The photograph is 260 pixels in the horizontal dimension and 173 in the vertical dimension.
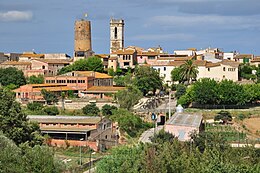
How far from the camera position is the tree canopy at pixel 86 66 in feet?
200

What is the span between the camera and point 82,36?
72312mm

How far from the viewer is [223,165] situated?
20.1 metres

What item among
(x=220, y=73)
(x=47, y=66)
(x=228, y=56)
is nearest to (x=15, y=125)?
(x=220, y=73)

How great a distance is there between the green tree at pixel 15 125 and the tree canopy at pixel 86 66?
27.7 meters

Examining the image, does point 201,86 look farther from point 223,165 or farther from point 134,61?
point 223,165

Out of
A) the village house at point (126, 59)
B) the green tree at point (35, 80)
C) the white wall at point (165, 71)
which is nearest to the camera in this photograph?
the green tree at point (35, 80)

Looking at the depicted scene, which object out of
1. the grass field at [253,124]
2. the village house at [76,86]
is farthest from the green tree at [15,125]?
the grass field at [253,124]

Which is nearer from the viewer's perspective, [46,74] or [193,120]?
[193,120]

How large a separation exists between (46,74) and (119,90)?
50.4 ft

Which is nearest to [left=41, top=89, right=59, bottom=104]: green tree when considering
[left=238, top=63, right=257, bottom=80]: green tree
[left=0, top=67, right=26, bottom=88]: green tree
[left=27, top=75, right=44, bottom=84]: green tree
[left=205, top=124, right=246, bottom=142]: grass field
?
[left=0, top=67, right=26, bottom=88]: green tree

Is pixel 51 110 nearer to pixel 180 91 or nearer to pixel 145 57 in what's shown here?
pixel 180 91

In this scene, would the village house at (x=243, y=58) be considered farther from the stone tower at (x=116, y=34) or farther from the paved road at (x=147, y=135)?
the paved road at (x=147, y=135)

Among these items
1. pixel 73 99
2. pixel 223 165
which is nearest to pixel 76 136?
pixel 73 99

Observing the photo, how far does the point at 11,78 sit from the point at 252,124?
82.3 ft
